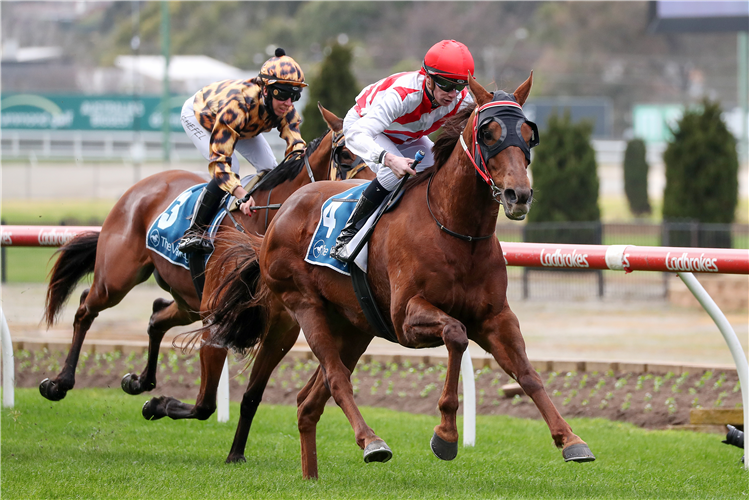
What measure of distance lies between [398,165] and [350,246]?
0.47 metres

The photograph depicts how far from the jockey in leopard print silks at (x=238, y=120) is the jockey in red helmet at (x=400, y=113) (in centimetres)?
108

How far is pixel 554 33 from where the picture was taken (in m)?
54.0

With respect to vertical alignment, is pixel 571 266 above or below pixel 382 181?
below

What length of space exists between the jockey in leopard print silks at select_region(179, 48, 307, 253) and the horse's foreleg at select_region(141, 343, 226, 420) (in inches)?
25.3

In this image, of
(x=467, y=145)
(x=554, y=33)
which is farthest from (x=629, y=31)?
(x=467, y=145)

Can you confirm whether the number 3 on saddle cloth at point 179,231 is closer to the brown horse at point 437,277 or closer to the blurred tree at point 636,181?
the brown horse at point 437,277

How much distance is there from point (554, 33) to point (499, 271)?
171 ft

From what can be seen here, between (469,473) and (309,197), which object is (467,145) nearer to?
(309,197)

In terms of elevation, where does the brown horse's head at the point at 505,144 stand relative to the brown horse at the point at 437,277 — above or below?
above

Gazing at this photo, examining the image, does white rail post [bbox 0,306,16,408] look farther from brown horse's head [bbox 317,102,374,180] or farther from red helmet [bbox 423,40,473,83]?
red helmet [bbox 423,40,473,83]

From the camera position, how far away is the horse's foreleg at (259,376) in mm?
5336

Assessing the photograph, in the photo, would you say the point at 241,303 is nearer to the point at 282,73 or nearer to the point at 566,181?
the point at 282,73

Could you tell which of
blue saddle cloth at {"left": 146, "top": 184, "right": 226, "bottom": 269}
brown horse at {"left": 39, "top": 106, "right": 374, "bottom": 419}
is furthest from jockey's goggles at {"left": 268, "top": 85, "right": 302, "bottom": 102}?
blue saddle cloth at {"left": 146, "top": 184, "right": 226, "bottom": 269}

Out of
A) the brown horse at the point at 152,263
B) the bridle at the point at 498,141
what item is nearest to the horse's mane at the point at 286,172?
the brown horse at the point at 152,263
